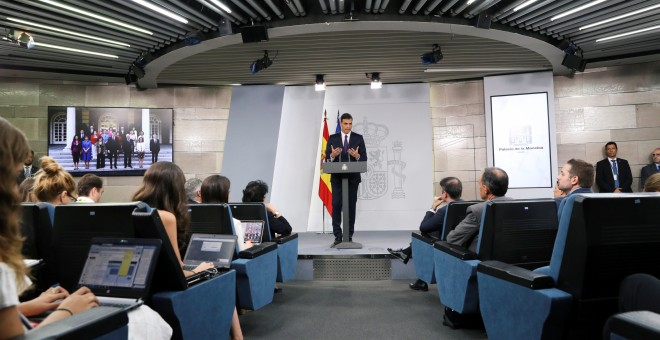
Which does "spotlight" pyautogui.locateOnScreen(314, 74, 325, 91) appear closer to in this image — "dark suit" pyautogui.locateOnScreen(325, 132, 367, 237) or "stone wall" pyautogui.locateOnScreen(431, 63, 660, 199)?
"dark suit" pyautogui.locateOnScreen(325, 132, 367, 237)

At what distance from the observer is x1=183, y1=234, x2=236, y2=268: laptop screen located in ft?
8.25

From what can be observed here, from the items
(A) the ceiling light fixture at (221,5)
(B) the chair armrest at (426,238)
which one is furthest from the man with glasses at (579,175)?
(A) the ceiling light fixture at (221,5)

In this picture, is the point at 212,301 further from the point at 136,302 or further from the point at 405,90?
the point at 405,90

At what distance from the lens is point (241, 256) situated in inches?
114

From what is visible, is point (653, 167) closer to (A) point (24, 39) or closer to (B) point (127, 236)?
(B) point (127, 236)

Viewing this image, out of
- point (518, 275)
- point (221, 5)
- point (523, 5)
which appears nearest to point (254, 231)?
point (518, 275)

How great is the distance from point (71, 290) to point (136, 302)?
680mm

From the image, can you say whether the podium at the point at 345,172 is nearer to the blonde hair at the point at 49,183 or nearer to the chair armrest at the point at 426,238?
the chair armrest at the point at 426,238

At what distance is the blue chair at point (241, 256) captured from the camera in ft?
9.12

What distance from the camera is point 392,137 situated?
7.57 meters

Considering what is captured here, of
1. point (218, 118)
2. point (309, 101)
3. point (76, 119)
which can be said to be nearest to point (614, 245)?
point (309, 101)

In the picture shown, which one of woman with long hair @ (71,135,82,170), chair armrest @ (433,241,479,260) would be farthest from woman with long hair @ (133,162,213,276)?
woman with long hair @ (71,135,82,170)

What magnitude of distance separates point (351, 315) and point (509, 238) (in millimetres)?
1471

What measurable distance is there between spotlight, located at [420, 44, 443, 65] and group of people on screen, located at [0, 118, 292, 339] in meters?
4.08
